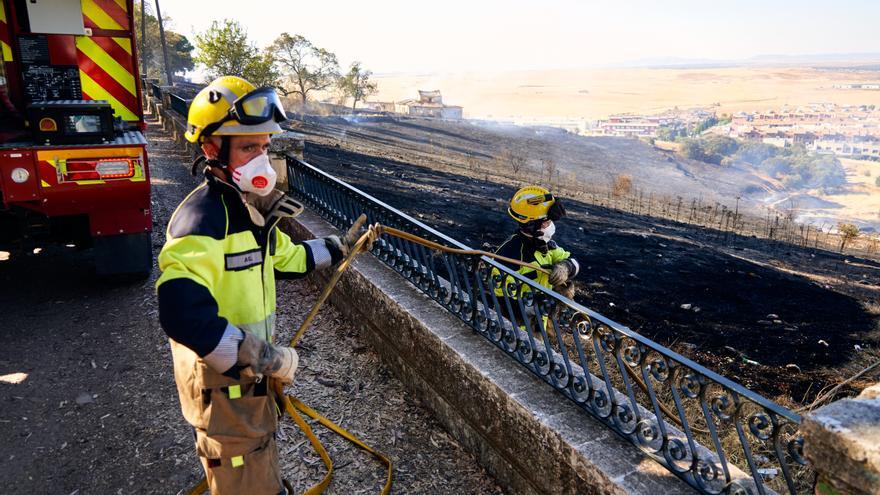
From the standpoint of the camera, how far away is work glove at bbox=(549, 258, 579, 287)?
4.27 metres

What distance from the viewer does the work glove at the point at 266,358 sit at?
2246 millimetres

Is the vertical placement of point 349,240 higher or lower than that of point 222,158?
lower

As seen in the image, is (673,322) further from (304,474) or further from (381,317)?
(304,474)

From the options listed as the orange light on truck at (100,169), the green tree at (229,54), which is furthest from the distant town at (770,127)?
the orange light on truck at (100,169)

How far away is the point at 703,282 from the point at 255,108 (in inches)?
419

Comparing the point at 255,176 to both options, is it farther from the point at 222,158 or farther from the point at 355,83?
the point at 355,83

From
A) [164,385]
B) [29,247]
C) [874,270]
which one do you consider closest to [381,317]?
[164,385]

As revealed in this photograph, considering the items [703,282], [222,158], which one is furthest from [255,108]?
[703,282]

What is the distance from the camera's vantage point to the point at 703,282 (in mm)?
11156

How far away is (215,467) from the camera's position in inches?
99.2

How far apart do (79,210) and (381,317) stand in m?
3.05

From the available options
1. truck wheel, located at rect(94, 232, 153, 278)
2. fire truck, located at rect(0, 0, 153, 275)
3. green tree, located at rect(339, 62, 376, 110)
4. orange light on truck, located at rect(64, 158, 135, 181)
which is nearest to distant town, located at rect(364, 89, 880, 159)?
green tree, located at rect(339, 62, 376, 110)

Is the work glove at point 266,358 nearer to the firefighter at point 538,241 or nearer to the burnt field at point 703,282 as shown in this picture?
the firefighter at point 538,241

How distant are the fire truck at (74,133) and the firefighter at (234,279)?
126 inches
